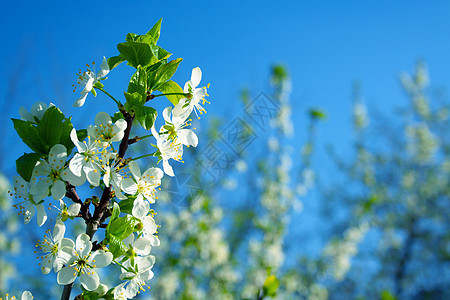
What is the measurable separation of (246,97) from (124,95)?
3.98 meters

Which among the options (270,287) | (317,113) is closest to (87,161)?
(270,287)

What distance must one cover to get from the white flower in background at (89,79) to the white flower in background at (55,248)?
250mm

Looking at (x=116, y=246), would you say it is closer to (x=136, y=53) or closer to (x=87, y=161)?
(x=87, y=161)

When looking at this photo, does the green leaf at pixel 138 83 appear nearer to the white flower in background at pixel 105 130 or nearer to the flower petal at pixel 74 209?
the white flower in background at pixel 105 130

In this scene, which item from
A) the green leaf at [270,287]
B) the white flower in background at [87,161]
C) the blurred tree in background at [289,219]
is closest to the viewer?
the white flower in background at [87,161]

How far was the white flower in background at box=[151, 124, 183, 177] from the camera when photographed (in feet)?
2.53

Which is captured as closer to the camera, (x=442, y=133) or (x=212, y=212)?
(x=212, y=212)

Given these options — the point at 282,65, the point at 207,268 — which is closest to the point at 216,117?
the point at 282,65

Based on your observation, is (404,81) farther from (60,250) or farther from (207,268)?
(60,250)

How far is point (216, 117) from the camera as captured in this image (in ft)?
15.8

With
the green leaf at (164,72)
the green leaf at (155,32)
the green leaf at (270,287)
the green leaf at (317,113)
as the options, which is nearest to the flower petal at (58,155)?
the green leaf at (164,72)

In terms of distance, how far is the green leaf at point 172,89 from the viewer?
32.0 inches

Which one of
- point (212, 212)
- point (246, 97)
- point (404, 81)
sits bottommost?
point (212, 212)

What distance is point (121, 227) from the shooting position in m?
0.68
